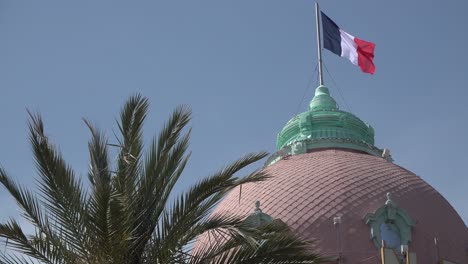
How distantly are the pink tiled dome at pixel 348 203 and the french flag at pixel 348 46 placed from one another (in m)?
4.02

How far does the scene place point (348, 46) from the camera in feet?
80.9

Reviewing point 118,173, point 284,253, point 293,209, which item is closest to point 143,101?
point 118,173

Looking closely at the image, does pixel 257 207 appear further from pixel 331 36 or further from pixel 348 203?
pixel 331 36

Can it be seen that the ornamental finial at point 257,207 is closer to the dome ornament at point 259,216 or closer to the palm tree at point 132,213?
the dome ornament at point 259,216

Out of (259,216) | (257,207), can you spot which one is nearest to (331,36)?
(257,207)

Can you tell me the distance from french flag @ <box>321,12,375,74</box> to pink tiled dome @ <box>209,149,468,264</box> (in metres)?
4.02

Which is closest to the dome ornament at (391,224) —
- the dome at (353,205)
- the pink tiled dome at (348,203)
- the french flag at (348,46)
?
the dome at (353,205)

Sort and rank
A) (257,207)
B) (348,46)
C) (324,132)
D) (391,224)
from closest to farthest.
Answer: (257,207)
(391,224)
(324,132)
(348,46)

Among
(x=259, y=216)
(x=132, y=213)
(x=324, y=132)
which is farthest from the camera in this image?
(x=324, y=132)

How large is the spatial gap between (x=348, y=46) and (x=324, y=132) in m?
3.46

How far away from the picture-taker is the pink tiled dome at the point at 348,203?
18.5 meters

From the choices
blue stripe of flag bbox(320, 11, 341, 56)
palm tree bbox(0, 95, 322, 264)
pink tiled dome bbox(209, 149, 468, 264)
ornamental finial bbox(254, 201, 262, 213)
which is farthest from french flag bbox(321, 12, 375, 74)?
palm tree bbox(0, 95, 322, 264)

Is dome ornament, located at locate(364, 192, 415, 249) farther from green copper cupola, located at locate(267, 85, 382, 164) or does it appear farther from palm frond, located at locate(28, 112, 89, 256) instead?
palm frond, located at locate(28, 112, 89, 256)

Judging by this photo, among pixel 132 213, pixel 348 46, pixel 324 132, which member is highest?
pixel 348 46
